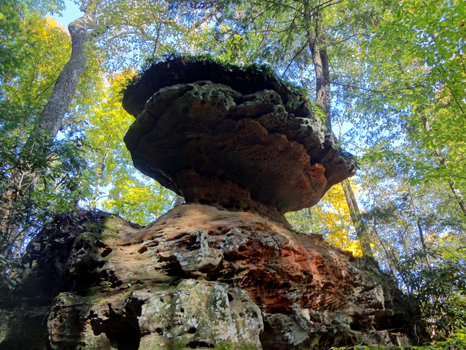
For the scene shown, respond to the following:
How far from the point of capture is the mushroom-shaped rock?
6055 mm

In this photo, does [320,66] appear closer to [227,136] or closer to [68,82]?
[227,136]

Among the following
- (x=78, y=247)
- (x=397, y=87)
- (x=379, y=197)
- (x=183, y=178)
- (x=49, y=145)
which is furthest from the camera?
(x=379, y=197)

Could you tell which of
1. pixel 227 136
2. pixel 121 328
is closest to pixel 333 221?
pixel 227 136

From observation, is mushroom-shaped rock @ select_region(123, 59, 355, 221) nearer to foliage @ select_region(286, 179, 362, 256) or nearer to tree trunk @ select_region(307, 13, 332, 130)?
tree trunk @ select_region(307, 13, 332, 130)

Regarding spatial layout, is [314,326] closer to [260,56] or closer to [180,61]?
[180,61]

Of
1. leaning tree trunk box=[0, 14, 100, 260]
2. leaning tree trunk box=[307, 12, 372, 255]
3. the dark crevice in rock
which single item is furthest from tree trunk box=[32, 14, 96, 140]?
leaning tree trunk box=[307, 12, 372, 255]

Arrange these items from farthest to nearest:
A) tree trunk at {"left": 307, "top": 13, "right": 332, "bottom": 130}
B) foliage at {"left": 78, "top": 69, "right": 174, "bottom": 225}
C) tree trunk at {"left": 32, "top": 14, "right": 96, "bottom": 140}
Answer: foliage at {"left": 78, "top": 69, "right": 174, "bottom": 225} < tree trunk at {"left": 307, "top": 13, "right": 332, "bottom": 130} < tree trunk at {"left": 32, "top": 14, "right": 96, "bottom": 140}

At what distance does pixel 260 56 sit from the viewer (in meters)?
8.46

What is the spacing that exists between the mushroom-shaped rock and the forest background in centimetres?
65

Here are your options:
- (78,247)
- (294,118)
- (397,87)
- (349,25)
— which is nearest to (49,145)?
(78,247)

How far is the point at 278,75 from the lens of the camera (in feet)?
22.7

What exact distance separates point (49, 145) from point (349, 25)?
32.5 ft

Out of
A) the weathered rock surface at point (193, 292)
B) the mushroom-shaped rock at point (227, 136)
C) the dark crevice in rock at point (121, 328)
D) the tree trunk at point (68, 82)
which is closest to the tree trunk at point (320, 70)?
the mushroom-shaped rock at point (227, 136)

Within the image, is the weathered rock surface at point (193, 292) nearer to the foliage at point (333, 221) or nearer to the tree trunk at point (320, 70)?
the tree trunk at point (320, 70)
